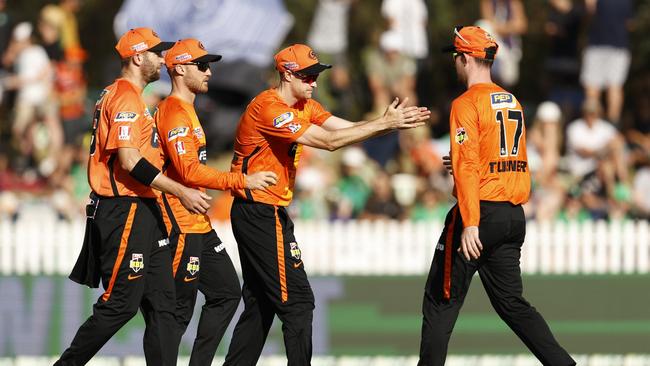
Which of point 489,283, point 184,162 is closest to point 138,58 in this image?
point 184,162

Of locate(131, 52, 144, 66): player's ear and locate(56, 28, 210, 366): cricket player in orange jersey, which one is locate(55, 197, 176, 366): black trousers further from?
locate(131, 52, 144, 66): player's ear

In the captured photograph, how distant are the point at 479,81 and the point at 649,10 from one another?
11.3 meters

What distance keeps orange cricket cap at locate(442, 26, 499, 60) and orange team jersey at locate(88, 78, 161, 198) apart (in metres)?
2.24

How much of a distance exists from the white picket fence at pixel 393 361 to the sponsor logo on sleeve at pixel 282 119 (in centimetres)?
507

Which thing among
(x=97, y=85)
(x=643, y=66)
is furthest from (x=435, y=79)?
(x=97, y=85)

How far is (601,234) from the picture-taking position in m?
15.2

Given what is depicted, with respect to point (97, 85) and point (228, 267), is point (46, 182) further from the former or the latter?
point (228, 267)

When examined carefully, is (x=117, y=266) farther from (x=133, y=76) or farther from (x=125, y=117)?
(x=133, y=76)

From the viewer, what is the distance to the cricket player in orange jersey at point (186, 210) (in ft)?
32.9

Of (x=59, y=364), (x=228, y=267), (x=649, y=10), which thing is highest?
(x=649, y=10)

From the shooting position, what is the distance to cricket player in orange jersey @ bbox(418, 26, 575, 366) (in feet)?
32.0

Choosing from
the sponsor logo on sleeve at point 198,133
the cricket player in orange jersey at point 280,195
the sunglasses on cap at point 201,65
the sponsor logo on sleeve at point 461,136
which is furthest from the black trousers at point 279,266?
the sponsor logo on sleeve at point 461,136

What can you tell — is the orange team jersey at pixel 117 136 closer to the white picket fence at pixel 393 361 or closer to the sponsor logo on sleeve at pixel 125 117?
the sponsor logo on sleeve at pixel 125 117

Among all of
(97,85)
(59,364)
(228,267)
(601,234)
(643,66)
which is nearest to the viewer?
(59,364)
